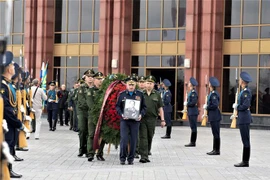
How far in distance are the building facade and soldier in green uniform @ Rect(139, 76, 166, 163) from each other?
1481cm

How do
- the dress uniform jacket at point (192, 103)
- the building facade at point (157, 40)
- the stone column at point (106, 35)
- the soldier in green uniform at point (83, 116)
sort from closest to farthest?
the soldier in green uniform at point (83, 116), the dress uniform jacket at point (192, 103), the building facade at point (157, 40), the stone column at point (106, 35)

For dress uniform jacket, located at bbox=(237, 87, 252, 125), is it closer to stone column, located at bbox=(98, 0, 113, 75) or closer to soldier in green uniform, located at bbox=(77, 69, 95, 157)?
soldier in green uniform, located at bbox=(77, 69, 95, 157)

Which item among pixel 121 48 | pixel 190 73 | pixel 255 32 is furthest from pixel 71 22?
pixel 255 32

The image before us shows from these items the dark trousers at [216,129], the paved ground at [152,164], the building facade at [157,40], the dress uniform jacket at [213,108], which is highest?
the building facade at [157,40]

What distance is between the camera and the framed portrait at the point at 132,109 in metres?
12.2

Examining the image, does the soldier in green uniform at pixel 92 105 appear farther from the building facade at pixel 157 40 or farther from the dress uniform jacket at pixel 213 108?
the building facade at pixel 157 40

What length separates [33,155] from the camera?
44.6 ft

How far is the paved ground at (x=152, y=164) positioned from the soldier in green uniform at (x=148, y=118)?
38 cm

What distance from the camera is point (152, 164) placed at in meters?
12.4

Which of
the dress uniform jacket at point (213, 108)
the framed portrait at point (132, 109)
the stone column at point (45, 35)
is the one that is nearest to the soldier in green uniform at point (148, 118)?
the framed portrait at point (132, 109)

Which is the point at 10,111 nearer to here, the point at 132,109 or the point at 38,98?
the point at 132,109

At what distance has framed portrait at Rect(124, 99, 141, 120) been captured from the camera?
12171mm

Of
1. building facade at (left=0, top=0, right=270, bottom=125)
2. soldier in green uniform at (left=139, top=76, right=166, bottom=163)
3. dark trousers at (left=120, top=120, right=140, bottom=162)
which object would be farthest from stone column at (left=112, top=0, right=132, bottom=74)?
dark trousers at (left=120, top=120, right=140, bottom=162)

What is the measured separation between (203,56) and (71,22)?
958 cm
